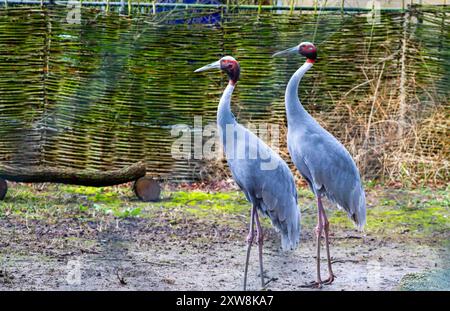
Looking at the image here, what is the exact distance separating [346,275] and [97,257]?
1.96 meters

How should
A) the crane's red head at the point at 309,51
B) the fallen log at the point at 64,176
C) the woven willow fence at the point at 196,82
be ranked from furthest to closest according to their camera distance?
the woven willow fence at the point at 196,82 < the fallen log at the point at 64,176 < the crane's red head at the point at 309,51

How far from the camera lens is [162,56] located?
1026cm

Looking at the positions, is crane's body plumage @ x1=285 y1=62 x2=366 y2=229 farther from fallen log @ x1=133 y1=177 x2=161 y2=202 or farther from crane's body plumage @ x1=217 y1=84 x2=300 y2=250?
fallen log @ x1=133 y1=177 x2=161 y2=202

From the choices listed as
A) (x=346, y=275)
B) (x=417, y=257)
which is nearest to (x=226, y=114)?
(x=346, y=275)

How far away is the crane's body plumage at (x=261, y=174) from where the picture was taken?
6.36 metres

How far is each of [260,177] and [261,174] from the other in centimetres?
3

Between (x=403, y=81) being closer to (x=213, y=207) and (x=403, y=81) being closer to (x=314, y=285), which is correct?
(x=213, y=207)

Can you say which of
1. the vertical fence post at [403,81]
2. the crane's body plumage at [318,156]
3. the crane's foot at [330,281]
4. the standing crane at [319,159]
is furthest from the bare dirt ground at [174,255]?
the vertical fence post at [403,81]

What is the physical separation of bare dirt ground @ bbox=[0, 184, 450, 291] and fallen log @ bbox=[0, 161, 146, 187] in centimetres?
41

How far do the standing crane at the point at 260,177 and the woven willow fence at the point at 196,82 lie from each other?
148 inches

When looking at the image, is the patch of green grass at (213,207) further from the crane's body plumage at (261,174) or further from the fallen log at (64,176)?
the crane's body plumage at (261,174)

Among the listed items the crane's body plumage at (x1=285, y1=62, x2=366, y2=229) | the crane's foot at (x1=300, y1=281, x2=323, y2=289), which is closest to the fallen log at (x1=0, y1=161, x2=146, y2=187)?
the crane's body plumage at (x1=285, y1=62, x2=366, y2=229)

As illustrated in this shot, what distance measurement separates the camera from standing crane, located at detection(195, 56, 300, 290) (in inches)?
250

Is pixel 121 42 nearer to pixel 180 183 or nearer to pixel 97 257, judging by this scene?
pixel 180 183
